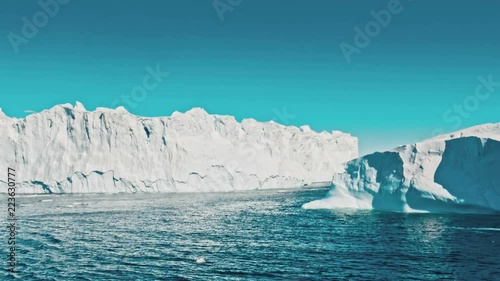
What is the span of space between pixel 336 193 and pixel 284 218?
13.8m

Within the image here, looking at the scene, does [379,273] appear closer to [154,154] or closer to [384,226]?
[384,226]

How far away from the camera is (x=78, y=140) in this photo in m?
111

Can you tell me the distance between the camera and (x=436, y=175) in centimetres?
5131

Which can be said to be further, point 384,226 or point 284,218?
point 284,218

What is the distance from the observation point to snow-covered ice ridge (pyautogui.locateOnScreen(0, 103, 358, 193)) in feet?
355

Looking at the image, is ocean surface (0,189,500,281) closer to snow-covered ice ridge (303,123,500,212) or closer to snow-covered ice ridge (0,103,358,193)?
snow-covered ice ridge (303,123,500,212)

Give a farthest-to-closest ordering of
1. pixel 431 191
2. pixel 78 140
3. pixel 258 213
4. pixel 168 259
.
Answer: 1. pixel 78 140
2. pixel 258 213
3. pixel 431 191
4. pixel 168 259

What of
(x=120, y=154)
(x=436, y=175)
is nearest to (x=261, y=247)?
(x=436, y=175)

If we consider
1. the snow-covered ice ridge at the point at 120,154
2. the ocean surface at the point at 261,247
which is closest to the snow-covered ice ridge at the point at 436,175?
the ocean surface at the point at 261,247

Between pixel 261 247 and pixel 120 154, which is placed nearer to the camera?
pixel 261 247

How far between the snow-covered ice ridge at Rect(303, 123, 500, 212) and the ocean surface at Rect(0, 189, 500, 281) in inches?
78.8

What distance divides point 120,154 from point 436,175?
8150 cm

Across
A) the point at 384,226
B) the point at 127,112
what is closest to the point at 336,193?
the point at 384,226

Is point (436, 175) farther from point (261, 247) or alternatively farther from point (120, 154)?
point (120, 154)
